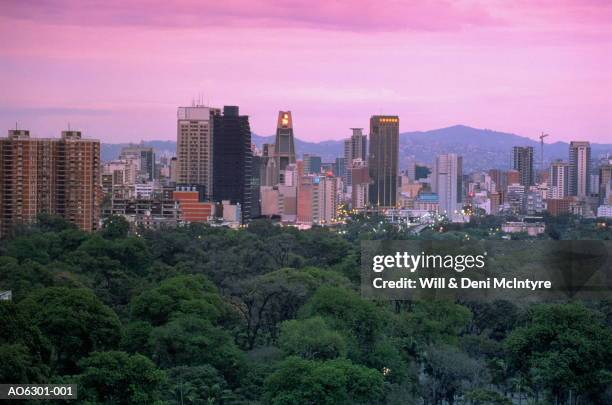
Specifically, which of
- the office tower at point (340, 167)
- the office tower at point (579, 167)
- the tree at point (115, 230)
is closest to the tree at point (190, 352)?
the tree at point (115, 230)

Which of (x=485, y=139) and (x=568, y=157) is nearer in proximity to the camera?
(x=568, y=157)

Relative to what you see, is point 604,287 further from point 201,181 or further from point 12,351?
point 201,181

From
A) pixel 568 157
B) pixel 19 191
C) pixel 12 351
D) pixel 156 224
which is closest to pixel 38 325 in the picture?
pixel 12 351

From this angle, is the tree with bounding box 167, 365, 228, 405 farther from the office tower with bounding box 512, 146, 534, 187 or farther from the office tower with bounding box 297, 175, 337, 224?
the office tower with bounding box 512, 146, 534, 187

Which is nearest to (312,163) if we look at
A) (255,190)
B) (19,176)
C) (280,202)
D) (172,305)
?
(280,202)

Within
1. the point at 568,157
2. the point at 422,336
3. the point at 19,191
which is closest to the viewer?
the point at 422,336

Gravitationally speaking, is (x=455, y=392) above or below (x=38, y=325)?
below
